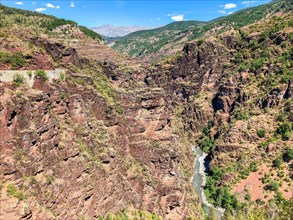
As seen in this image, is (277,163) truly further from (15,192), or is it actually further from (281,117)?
(15,192)

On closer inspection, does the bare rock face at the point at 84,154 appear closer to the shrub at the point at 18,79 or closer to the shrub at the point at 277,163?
the shrub at the point at 18,79

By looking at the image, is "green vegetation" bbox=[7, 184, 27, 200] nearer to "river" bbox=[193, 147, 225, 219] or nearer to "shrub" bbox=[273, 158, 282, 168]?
"river" bbox=[193, 147, 225, 219]

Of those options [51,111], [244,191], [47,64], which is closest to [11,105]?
[51,111]

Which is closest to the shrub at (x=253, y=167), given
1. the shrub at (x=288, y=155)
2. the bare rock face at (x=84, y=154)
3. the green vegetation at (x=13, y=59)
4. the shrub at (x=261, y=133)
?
the shrub at (x=288, y=155)

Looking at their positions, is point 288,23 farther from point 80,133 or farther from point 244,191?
point 80,133

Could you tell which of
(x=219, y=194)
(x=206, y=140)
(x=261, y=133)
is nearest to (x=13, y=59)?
(x=219, y=194)

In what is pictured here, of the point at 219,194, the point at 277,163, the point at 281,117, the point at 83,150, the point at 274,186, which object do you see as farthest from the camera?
the point at 281,117
